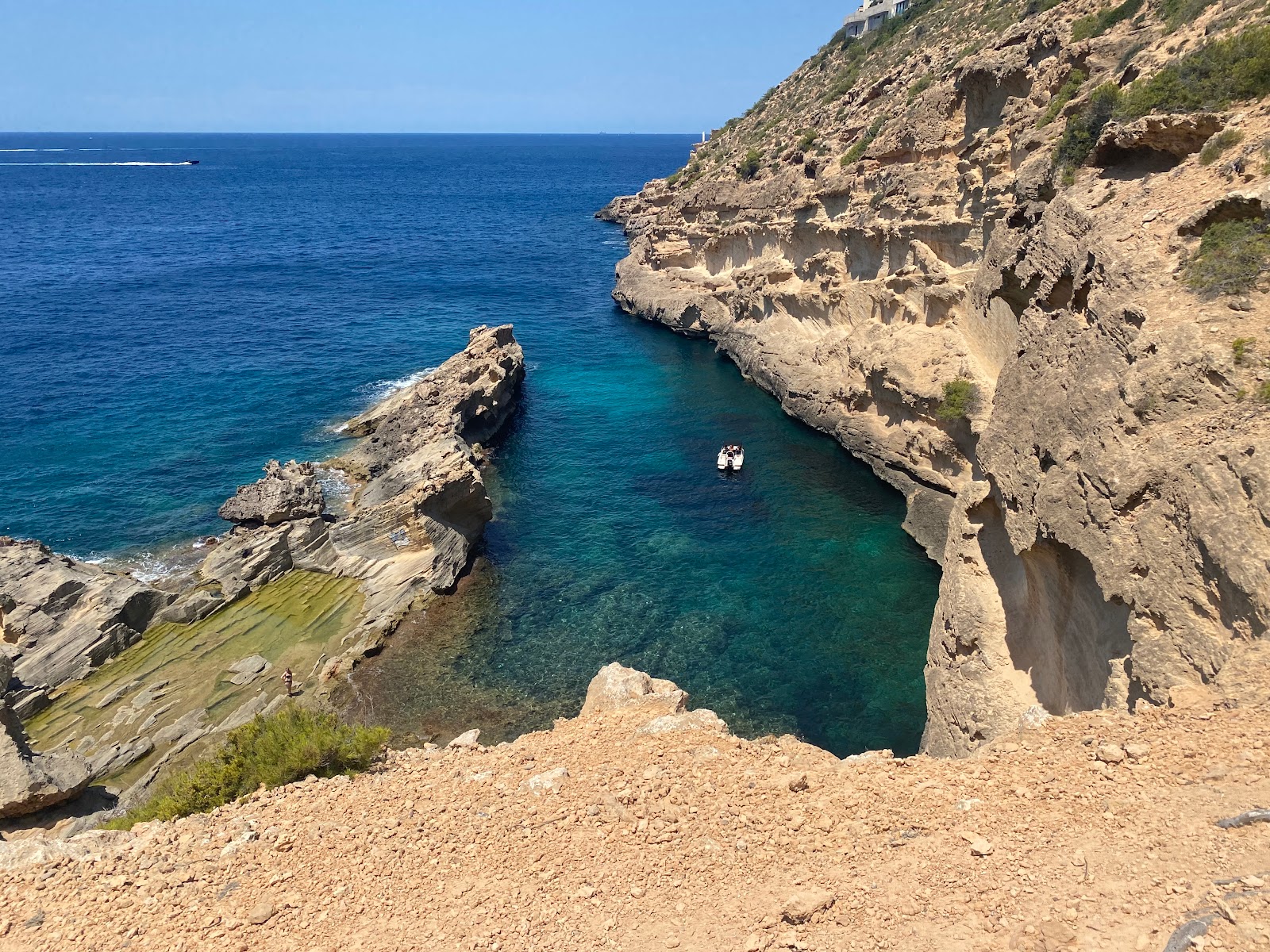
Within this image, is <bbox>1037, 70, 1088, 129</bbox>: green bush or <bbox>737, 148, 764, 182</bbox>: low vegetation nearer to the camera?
<bbox>1037, 70, 1088, 129</bbox>: green bush

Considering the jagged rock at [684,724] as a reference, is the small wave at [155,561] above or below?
below

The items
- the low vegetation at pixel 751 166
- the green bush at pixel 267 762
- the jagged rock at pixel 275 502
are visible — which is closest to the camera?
the green bush at pixel 267 762

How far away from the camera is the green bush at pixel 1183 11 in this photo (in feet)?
74.7

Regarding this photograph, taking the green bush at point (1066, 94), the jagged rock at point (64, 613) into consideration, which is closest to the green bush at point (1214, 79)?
the green bush at point (1066, 94)

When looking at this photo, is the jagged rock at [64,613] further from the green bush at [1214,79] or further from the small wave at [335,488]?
the green bush at [1214,79]

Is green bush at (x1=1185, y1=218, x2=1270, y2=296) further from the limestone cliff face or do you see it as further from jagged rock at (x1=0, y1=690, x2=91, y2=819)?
jagged rock at (x1=0, y1=690, x2=91, y2=819)

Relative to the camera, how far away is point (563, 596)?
29172mm

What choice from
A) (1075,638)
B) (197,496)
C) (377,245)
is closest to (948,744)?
(1075,638)

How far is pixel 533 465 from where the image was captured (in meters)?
Result: 40.8

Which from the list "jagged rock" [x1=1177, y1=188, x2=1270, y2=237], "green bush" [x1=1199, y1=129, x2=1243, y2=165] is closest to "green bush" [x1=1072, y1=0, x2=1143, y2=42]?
"green bush" [x1=1199, y1=129, x2=1243, y2=165]

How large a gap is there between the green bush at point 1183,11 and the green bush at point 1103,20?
10.9ft

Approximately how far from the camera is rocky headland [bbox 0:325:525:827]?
22.9 meters

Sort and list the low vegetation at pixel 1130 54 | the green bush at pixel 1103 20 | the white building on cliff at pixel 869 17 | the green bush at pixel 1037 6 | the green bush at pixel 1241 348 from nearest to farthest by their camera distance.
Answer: the green bush at pixel 1241 348 < the low vegetation at pixel 1130 54 < the green bush at pixel 1103 20 < the green bush at pixel 1037 6 < the white building on cliff at pixel 869 17

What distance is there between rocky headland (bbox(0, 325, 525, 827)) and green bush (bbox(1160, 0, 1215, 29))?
2719 centimetres
